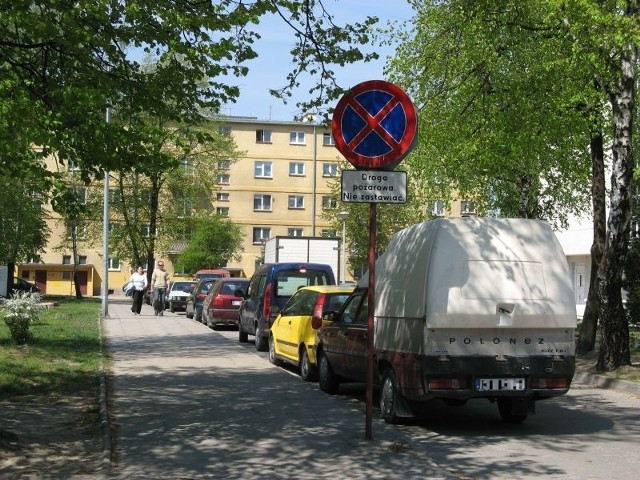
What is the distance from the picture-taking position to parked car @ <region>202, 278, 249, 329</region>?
1067 inches

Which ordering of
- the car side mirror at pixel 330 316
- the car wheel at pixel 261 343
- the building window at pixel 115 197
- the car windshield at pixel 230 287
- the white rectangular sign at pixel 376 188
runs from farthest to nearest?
the building window at pixel 115 197 → the car windshield at pixel 230 287 → the car wheel at pixel 261 343 → the car side mirror at pixel 330 316 → the white rectangular sign at pixel 376 188

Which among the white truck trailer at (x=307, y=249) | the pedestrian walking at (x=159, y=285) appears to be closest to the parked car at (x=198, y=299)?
the pedestrian walking at (x=159, y=285)

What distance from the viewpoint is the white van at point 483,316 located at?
924 centimetres

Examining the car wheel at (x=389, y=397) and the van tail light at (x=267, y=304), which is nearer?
the car wheel at (x=389, y=397)

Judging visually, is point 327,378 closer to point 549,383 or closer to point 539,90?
point 549,383

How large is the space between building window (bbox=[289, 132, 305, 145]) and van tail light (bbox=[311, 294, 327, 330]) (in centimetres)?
7143

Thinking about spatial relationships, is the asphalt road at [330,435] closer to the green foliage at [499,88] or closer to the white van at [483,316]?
the white van at [483,316]

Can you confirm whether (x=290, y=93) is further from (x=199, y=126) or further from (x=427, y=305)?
(x=427, y=305)

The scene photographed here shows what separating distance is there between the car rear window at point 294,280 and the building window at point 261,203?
64.4 m

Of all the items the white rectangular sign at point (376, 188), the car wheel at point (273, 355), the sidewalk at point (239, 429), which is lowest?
the sidewalk at point (239, 429)

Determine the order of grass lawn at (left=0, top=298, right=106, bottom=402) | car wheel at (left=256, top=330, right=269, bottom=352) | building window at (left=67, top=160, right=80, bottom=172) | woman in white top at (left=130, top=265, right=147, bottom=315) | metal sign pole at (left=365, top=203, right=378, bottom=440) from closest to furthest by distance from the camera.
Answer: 1. metal sign pole at (left=365, top=203, right=378, bottom=440)
2. building window at (left=67, top=160, right=80, bottom=172)
3. grass lawn at (left=0, top=298, right=106, bottom=402)
4. car wheel at (left=256, top=330, right=269, bottom=352)
5. woman in white top at (left=130, top=265, right=147, bottom=315)

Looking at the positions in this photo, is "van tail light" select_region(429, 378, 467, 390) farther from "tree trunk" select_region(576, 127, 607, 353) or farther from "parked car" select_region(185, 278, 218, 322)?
"parked car" select_region(185, 278, 218, 322)

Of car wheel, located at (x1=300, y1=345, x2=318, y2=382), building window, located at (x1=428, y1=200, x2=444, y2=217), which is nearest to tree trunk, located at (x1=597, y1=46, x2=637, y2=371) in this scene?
car wheel, located at (x1=300, y1=345, x2=318, y2=382)

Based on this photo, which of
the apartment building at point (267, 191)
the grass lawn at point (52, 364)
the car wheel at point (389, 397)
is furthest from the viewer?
the apartment building at point (267, 191)
